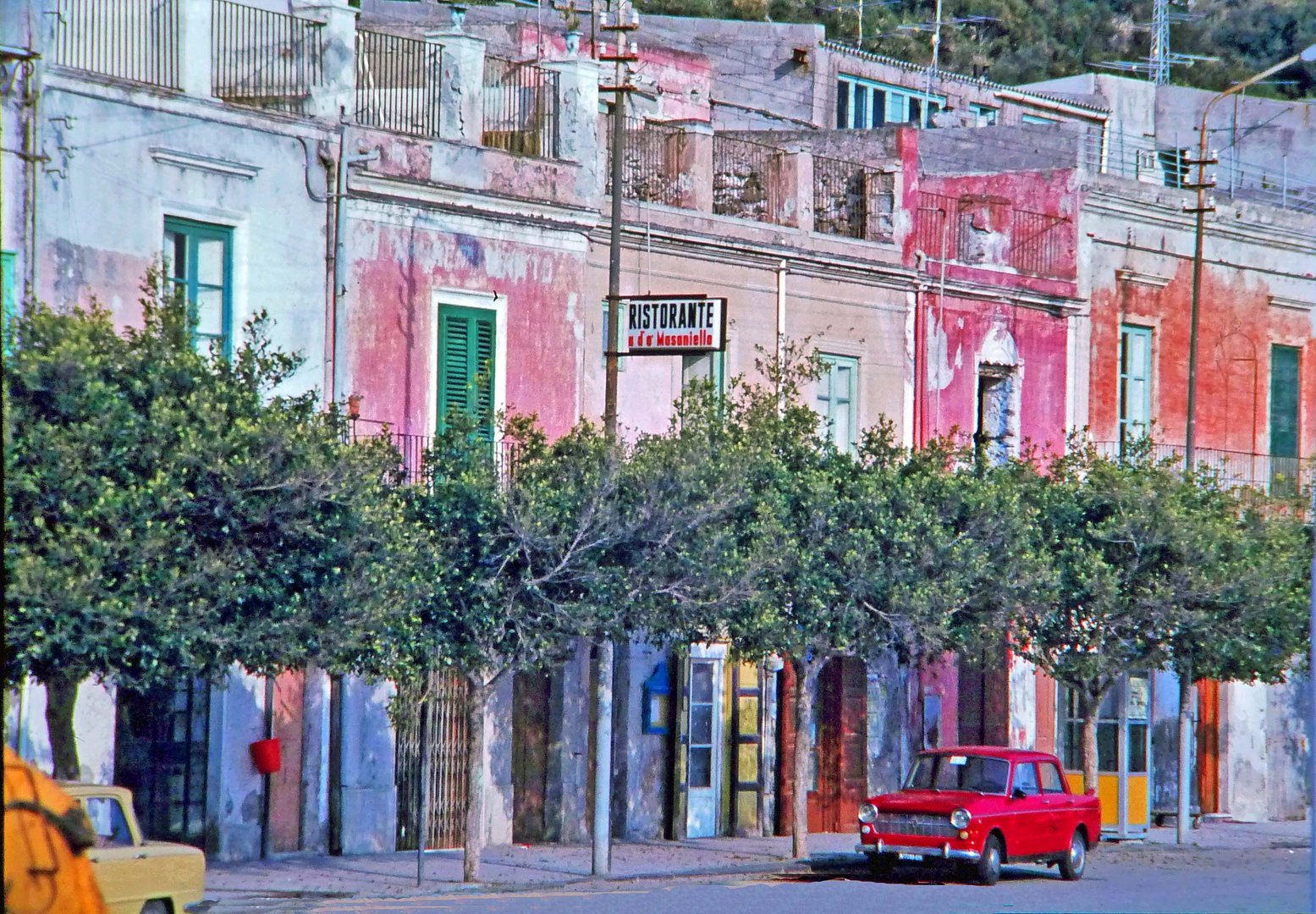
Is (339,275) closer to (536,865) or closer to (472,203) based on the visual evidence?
(472,203)

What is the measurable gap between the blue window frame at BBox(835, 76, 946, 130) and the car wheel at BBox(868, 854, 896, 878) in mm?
24787

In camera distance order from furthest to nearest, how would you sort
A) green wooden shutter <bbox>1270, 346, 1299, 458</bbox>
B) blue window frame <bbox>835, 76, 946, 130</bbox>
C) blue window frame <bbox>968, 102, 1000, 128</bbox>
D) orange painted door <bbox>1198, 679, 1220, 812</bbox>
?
1. blue window frame <bbox>968, 102, 1000, 128</bbox>
2. blue window frame <bbox>835, 76, 946, 130</bbox>
3. green wooden shutter <bbox>1270, 346, 1299, 458</bbox>
4. orange painted door <bbox>1198, 679, 1220, 812</bbox>

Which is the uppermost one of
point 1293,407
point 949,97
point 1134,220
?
point 949,97

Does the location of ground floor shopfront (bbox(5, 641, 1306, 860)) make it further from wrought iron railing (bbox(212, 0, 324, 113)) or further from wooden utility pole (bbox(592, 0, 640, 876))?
wrought iron railing (bbox(212, 0, 324, 113))

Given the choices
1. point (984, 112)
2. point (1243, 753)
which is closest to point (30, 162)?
point (1243, 753)

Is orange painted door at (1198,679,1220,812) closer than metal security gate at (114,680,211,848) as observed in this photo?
No

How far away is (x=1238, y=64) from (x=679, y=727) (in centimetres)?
5090

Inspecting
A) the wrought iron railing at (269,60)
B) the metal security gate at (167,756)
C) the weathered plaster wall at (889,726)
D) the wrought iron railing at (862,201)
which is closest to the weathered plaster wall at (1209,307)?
the wrought iron railing at (862,201)

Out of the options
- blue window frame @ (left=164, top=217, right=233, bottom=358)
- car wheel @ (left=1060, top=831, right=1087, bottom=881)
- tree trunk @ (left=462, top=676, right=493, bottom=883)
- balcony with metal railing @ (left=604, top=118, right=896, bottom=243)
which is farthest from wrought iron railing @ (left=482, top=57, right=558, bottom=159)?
car wheel @ (left=1060, top=831, right=1087, bottom=881)

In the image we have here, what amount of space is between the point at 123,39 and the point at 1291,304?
897 inches

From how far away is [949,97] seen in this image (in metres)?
48.8

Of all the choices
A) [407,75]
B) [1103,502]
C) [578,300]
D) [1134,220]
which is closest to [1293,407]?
[1134,220]

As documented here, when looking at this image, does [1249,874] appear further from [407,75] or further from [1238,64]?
[1238,64]

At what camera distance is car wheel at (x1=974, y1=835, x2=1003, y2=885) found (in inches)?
881
